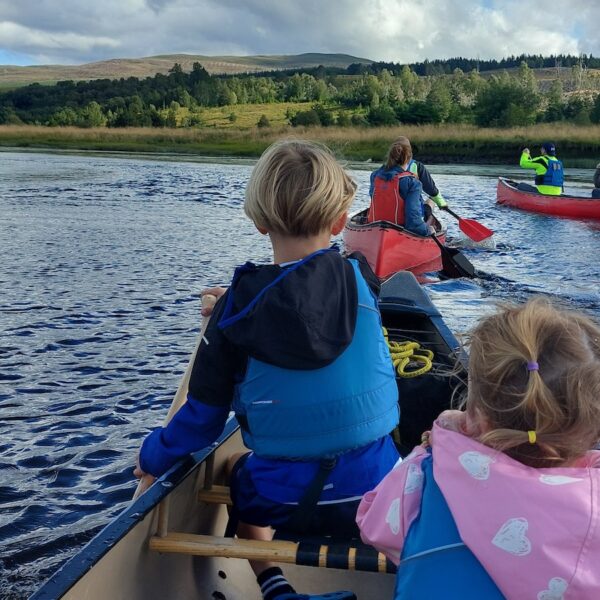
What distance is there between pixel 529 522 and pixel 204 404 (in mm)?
1347

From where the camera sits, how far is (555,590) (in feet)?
5.34

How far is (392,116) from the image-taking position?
201 feet

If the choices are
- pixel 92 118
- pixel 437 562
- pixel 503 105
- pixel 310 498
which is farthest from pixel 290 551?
pixel 92 118

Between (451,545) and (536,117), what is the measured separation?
6167 centimetres

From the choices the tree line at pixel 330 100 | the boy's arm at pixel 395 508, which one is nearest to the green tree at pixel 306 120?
the tree line at pixel 330 100

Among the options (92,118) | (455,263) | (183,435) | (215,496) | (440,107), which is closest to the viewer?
(183,435)

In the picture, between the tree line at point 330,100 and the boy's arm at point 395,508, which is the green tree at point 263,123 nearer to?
the tree line at point 330,100

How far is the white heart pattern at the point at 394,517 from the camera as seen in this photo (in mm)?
1912

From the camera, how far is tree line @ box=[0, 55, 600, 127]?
59.3m

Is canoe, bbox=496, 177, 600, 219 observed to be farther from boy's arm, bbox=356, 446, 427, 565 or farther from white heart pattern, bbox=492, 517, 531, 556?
white heart pattern, bbox=492, 517, 531, 556

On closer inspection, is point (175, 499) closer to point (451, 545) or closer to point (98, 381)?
point (451, 545)

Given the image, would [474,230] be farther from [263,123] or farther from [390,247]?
[263,123]

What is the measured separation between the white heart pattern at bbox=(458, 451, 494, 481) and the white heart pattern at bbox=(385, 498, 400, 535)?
24 cm

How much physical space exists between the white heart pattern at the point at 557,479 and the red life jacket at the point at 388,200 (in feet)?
30.8
